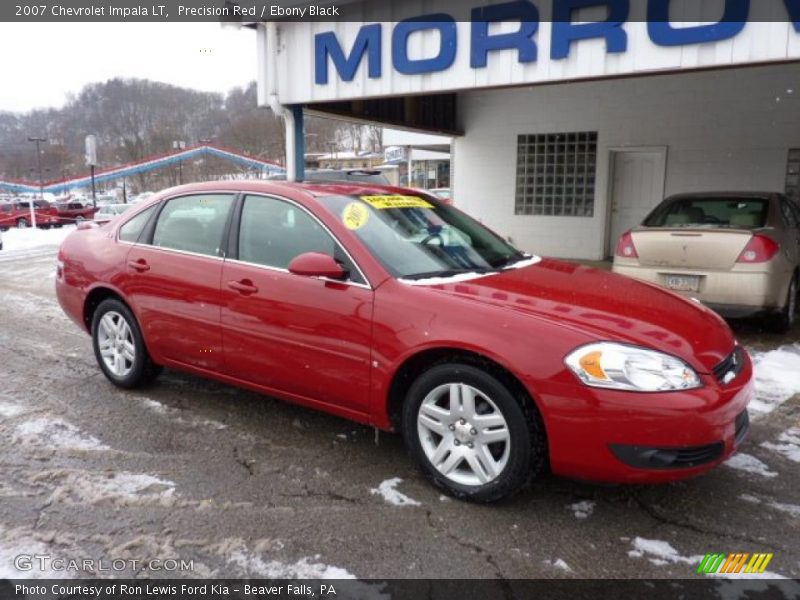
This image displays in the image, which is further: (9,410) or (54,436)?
(9,410)

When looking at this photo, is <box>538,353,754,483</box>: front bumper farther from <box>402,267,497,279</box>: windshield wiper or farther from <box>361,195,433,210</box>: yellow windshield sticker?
<box>361,195,433,210</box>: yellow windshield sticker

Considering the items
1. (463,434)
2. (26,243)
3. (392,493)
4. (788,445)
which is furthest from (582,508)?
(26,243)

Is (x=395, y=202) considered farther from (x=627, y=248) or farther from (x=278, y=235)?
(x=627, y=248)

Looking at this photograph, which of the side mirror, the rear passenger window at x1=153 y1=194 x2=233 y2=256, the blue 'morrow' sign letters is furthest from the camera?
the blue 'morrow' sign letters

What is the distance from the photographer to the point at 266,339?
3.71m

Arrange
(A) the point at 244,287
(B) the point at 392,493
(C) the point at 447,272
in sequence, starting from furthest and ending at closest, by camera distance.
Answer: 1. (A) the point at 244,287
2. (C) the point at 447,272
3. (B) the point at 392,493

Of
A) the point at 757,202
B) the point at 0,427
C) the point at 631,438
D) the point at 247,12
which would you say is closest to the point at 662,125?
the point at 757,202

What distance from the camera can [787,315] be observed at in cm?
649

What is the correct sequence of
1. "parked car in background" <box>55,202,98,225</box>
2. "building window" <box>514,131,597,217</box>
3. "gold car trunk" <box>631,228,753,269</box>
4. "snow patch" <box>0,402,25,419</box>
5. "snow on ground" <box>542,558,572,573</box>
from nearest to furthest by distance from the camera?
1. "snow on ground" <box>542,558,572,573</box>
2. "snow patch" <box>0,402,25,419</box>
3. "gold car trunk" <box>631,228,753,269</box>
4. "building window" <box>514,131,597,217</box>
5. "parked car in background" <box>55,202,98,225</box>

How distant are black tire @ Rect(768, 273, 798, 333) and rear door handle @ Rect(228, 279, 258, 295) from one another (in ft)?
17.1

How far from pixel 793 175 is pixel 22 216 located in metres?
29.7

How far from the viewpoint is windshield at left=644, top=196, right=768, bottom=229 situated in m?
6.61

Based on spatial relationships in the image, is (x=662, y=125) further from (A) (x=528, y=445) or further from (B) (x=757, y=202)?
(A) (x=528, y=445)

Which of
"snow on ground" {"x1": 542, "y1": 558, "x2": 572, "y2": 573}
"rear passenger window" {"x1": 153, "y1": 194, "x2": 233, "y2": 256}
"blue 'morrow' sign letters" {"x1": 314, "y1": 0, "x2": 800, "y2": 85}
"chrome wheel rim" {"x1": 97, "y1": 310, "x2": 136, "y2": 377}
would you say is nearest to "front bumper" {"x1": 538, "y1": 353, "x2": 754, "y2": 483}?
"snow on ground" {"x1": 542, "y1": 558, "x2": 572, "y2": 573}
